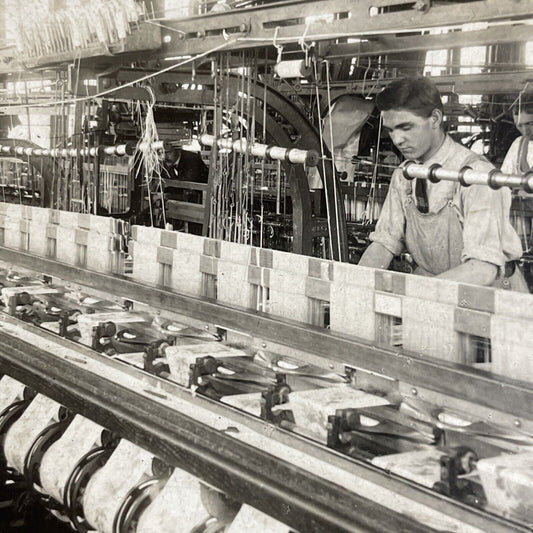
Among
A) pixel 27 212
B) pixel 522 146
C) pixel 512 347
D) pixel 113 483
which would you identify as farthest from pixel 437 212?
pixel 27 212

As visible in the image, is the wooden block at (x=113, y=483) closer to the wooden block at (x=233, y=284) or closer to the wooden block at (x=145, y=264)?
the wooden block at (x=233, y=284)

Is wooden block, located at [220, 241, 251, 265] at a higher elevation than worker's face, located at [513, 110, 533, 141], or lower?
lower

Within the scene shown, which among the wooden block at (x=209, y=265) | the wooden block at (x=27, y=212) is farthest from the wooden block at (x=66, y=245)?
the wooden block at (x=209, y=265)

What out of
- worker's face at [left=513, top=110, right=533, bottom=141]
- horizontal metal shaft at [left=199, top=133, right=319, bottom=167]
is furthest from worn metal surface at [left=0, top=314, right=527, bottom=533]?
worker's face at [left=513, top=110, right=533, bottom=141]

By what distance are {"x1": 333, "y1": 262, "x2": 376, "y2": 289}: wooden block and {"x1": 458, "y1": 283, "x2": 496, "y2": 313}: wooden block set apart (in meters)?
0.29

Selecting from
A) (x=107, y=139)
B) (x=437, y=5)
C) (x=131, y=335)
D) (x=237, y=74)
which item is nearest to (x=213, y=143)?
(x=237, y=74)

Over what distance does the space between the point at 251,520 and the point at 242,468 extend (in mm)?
137

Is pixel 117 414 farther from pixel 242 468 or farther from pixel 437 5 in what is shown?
pixel 437 5

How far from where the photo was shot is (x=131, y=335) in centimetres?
258

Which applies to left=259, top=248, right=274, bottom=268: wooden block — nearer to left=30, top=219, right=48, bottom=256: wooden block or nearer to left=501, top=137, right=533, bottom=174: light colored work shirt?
left=501, top=137, right=533, bottom=174: light colored work shirt

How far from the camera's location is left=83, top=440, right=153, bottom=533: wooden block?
217 cm

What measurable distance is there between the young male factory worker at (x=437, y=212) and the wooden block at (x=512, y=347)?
915 mm

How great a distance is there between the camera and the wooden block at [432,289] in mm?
1879

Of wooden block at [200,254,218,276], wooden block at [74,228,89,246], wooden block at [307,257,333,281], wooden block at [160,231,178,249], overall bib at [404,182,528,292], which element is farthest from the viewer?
wooden block at [74,228,89,246]
